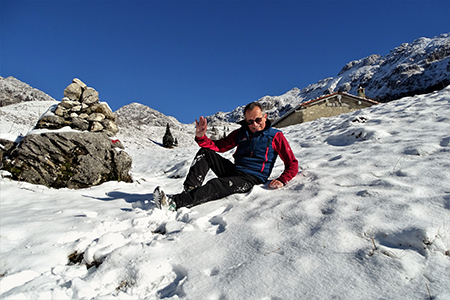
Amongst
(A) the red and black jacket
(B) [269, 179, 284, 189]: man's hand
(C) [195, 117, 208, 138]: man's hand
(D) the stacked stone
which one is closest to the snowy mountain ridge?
(D) the stacked stone

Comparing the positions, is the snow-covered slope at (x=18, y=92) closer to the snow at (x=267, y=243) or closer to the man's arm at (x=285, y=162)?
the snow at (x=267, y=243)

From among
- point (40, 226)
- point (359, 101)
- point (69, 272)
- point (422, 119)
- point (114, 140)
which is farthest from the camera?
point (359, 101)

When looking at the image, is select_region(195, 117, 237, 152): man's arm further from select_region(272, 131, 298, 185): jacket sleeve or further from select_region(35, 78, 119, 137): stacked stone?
select_region(35, 78, 119, 137): stacked stone

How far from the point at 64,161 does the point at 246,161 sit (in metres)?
5.59

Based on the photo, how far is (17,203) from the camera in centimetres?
413

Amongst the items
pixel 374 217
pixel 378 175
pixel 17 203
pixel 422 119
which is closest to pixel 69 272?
pixel 374 217

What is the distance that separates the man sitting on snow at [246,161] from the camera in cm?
331

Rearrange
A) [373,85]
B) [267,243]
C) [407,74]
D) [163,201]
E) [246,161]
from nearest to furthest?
[267,243]
[163,201]
[246,161]
[407,74]
[373,85]

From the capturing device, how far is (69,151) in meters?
6.30

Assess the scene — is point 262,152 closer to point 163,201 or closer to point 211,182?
point 211,182

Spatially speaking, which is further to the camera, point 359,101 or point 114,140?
point 359,101

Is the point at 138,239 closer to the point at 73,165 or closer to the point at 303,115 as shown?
the point at 73,165

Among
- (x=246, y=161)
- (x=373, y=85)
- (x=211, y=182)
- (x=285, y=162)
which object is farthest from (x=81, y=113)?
(x=373, y=85)

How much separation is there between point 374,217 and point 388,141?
3563mm
